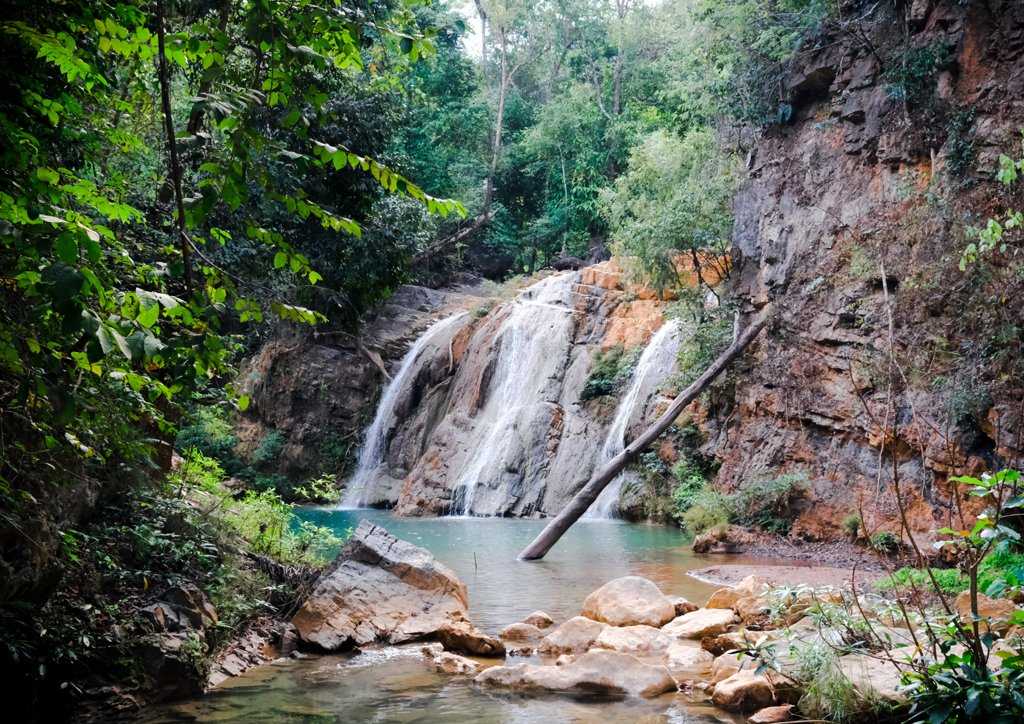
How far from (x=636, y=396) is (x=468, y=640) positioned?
12834mm

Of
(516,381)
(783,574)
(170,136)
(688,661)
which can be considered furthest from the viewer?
(516,381)

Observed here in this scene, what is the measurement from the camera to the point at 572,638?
6.80m

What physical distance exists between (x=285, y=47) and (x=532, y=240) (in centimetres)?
3297

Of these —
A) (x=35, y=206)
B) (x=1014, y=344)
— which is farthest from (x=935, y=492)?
(x=35, y=206)

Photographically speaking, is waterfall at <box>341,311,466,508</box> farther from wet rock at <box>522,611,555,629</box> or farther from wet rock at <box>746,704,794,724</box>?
wet rock at <box>746,704,794,724</box>

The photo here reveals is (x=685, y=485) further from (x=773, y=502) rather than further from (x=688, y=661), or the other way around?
(x=688, y=661)

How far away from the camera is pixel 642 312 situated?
21.7 m

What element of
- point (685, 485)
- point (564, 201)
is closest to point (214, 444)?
point (685, 485)

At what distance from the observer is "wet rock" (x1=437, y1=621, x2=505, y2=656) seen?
22.5 ft

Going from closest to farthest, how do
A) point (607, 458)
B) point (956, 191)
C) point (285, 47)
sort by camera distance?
point (285, 47) < point (956, 191) < point (607, 458)

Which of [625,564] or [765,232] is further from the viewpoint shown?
[765,232]

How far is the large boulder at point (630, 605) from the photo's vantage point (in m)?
7.63

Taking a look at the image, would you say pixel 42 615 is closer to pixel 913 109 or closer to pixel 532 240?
pixel 913 109

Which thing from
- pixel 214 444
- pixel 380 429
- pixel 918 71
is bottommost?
pixel 214 444
